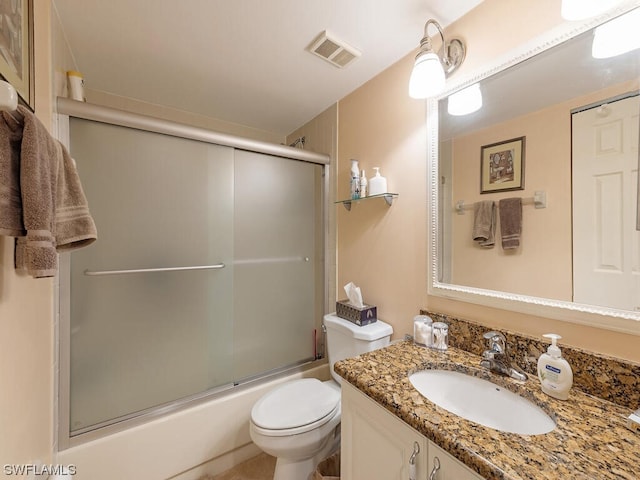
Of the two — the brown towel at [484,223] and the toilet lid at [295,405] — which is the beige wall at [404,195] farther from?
the toilet lid at [295,405]

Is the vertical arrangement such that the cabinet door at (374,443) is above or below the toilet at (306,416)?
above

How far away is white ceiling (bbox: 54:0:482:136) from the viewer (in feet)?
3.43

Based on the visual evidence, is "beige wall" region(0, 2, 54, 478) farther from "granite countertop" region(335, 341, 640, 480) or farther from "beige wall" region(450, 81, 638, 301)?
"beige wall" region(450, 81, 638, 301)

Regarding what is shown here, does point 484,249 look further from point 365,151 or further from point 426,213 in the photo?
point 365,151

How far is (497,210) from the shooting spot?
971 mm

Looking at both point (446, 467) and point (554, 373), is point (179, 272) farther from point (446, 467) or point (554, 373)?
point (554, 373)

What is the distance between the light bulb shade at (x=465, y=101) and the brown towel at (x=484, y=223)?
38 cm

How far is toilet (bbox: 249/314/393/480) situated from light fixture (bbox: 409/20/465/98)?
1095 mm

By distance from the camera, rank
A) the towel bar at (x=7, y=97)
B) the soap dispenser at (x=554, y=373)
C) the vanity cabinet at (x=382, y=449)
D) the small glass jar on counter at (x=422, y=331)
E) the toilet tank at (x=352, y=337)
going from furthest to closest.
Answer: the toilet tank at (x=352, y=337)
the small glass jar on counter at (x=422, y=331)
the soap dispenser at (x=554, y=373)
the vanity cabinet at (x=382, y=449)
the towel bar at (x=7, y=97)

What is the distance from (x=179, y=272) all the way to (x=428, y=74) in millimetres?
1451

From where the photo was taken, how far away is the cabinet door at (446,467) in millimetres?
572

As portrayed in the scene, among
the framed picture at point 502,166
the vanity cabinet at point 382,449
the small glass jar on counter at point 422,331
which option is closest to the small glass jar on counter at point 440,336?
the small glass jar on counter at point 422,331

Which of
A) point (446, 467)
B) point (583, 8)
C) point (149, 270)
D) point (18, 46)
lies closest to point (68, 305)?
point (149, 270)

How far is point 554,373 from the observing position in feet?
2.45
